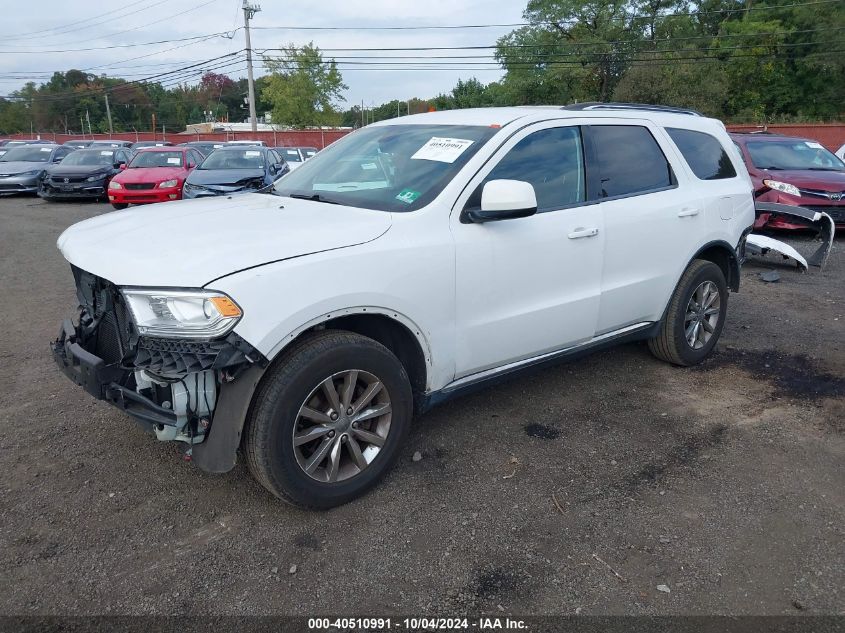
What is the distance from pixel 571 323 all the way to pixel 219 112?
346 ft

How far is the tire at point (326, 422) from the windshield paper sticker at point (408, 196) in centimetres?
79

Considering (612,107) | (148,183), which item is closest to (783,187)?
(612,107)

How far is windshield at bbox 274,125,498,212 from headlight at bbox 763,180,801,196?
8.59 meters

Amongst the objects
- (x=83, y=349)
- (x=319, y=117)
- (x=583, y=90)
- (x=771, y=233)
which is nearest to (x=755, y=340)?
(x=83, y=349)

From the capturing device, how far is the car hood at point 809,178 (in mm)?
10570

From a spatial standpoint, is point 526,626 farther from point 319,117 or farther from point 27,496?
point 319,117

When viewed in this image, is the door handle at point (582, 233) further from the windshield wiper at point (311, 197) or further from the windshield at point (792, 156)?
the windshield at point (792, 156)

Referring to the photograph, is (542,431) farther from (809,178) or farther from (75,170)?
(75,170)

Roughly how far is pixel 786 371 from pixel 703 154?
71.2 inches

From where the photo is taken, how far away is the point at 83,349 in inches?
122

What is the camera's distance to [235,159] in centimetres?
1429

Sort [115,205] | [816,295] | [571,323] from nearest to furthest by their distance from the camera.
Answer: [571,323] < [816,295] < [115,205]

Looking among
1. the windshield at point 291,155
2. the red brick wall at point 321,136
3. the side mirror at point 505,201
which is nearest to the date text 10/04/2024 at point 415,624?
the side mirror at point 505,201

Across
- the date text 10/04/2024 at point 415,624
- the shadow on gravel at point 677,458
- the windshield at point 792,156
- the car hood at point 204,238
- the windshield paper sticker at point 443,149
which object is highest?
the windshield paper sticker at point 443,149
